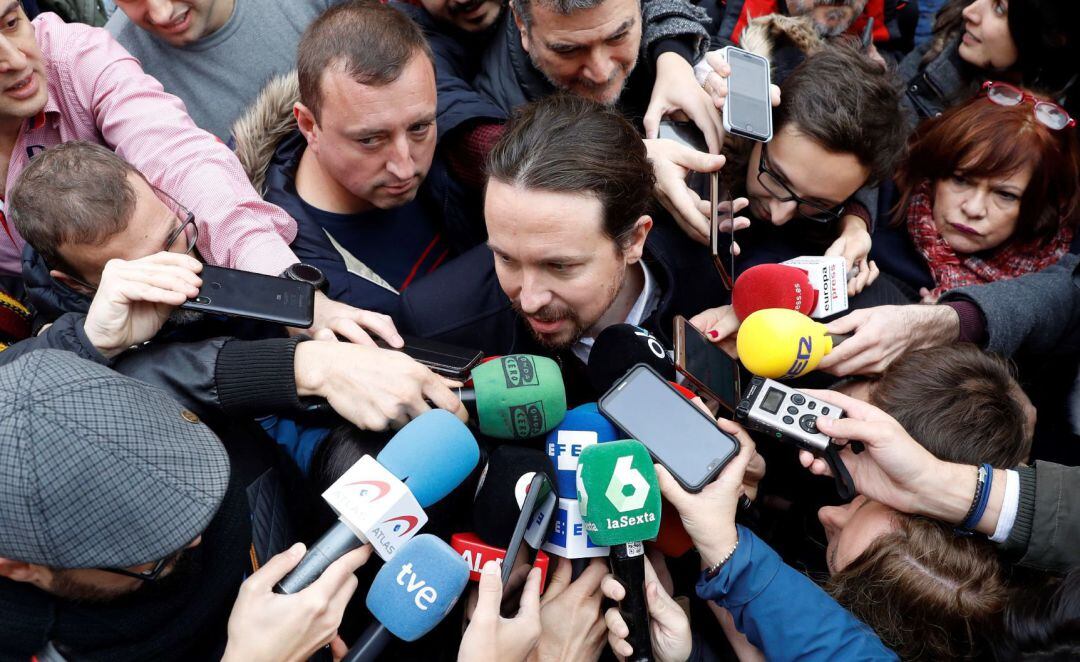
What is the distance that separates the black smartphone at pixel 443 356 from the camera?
2043 mm

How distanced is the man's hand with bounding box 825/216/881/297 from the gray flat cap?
224 cm

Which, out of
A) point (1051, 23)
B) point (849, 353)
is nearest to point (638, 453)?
point (849, 353)

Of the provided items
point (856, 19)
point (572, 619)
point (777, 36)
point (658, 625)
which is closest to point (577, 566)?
point (572, 619)

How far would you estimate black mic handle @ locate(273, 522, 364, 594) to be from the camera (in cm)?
159

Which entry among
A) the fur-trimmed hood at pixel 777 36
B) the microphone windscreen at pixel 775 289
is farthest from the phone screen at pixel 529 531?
the fur-trimmed hood at pixel 777 36

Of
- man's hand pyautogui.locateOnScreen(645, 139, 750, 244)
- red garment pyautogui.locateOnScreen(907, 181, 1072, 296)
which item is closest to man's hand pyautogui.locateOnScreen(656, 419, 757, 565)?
man's hand pyautogui.locateOnScreen(645, 139, 750, 244)

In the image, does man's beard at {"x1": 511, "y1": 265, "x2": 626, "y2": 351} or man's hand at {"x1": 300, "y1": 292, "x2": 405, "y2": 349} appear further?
man's beard at {"x1": 511, "y1": 265, "x2": 626, "y2": 351}

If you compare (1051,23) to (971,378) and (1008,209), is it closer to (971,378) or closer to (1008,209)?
(1008,209)

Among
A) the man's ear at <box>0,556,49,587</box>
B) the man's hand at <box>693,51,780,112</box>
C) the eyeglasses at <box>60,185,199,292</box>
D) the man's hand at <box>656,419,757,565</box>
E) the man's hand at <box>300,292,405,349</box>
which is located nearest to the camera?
the man's ear at <box>0,556,49,587</box>

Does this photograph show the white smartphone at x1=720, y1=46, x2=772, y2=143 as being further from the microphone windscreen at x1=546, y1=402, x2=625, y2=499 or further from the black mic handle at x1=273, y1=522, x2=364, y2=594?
the black mic handle at x1=273, y1=522, x2=364, y2=594

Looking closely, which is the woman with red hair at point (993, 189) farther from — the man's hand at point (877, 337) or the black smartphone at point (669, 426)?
the black smartphone at point (669, 426)

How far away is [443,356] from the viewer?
2.11 metres

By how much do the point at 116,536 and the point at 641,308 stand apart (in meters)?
1.77

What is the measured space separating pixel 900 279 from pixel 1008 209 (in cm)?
48
